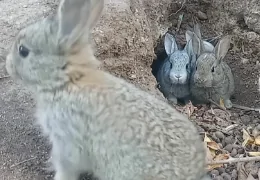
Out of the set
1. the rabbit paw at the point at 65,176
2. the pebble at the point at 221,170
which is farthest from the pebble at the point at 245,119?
the rabbit paw at the point at 65,176

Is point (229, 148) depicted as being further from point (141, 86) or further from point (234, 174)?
point (141, 86)

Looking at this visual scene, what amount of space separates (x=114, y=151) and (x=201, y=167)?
1.97 feet

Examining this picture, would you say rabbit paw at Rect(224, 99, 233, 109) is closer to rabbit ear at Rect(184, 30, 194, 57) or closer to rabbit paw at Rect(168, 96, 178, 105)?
rabbit paw at Rect(168, 96, 178, 105)

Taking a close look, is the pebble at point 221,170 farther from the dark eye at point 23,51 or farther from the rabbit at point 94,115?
the dark eye at point 23,51

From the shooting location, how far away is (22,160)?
190 inches

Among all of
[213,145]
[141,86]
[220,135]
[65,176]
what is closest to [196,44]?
[141,86]

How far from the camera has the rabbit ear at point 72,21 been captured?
4.17 metres

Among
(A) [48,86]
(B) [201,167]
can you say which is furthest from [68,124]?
(B) [201,167]

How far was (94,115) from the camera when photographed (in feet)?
13.7

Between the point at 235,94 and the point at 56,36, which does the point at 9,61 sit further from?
the point at 235,94

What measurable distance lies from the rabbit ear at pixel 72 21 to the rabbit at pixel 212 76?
332 cm

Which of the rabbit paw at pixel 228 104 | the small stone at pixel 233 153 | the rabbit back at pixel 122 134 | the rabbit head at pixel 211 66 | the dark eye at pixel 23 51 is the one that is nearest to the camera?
Answer: the rabbit back at pixel 122 134

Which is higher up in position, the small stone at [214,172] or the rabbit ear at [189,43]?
the small stone at [214,172]

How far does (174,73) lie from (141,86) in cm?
145
